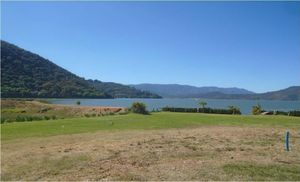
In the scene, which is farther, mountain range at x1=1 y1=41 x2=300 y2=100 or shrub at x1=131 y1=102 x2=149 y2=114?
mountain range at x1=1 y1=41 x2=300 y2=100

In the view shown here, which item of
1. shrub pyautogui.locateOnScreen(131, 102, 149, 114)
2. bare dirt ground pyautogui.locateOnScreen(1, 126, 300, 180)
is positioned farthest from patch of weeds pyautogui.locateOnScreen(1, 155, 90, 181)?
shrub pyautogui.locateOnScreen(131, 102, 149, 114)

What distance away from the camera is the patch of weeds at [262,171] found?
9.55 metres

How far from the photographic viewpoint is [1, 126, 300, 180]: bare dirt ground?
1002 cm

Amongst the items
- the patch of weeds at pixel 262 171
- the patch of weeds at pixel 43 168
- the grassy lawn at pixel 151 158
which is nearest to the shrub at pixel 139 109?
the grassy lawn at pixel 151 158

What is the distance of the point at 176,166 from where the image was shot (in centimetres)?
1079

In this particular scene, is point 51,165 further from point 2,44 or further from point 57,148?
point 2,44

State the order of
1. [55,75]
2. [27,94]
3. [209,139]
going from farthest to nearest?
[55,75] < [27,94] < [209,139]

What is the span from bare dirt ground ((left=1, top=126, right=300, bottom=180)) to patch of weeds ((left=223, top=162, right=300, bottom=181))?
0.03m

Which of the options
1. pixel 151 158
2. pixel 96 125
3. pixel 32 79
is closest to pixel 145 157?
pixel 151 158

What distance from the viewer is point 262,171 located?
10.2m

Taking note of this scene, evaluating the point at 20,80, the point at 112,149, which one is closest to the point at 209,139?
the point at 112,149

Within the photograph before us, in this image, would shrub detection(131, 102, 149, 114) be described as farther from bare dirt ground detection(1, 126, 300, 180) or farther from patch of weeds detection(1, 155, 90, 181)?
patch of weeds detection(1, 155, 90, 181)

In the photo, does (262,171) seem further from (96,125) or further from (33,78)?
(33,78)

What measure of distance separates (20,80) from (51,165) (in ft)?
401
